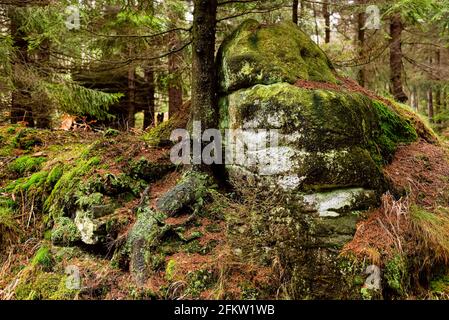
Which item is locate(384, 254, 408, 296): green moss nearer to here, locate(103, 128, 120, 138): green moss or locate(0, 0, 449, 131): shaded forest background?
locate(0, 0, 449, 131): shaded forest background

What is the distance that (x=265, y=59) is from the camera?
174 inches

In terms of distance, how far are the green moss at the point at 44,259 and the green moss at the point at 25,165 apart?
226 centimetres

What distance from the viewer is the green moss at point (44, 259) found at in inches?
161

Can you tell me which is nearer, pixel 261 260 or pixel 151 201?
pixel 261 260

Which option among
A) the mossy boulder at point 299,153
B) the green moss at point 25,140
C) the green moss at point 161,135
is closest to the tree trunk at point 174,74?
the green moss at point 161,135

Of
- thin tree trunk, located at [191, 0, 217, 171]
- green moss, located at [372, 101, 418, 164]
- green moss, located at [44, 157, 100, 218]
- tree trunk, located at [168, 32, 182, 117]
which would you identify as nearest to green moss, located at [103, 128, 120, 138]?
green moss, located at [44, 157, 100, 218]

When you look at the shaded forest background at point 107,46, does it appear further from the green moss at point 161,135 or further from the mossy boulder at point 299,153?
the mossy boulder at point 299,153

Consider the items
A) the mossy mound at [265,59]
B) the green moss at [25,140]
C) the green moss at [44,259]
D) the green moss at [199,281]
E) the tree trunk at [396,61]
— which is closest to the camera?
the green moss at [199,281]

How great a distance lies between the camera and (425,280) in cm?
346

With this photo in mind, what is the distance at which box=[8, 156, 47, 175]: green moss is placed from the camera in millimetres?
5945

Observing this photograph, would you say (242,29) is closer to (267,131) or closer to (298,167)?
(267,131)
